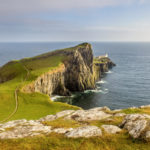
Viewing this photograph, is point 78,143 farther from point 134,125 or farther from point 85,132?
point 134,125

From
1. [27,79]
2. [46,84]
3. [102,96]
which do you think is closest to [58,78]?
[46,84]

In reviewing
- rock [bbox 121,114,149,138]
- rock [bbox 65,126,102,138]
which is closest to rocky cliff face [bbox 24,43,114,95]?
rock [bbox 65,126,102,138]

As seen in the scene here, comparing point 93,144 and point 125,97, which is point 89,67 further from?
point 93,144

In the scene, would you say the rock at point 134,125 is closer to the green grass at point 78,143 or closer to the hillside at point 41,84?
the green grass at point 78,143

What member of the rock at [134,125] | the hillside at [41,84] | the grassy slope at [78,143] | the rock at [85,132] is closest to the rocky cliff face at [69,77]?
the hillside at [41,84]

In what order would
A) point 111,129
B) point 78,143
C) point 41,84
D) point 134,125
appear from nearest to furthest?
1. point 78,143
2. point 134,125
3. point 111,129
4. point 41,84

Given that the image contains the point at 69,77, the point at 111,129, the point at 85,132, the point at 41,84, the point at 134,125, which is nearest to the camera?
the point at 85,132

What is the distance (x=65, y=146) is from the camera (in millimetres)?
14523

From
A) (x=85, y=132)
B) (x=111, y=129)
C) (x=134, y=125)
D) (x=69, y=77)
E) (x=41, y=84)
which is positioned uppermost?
(x=134, y=125)

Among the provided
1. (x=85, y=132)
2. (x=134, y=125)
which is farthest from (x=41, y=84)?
(x=134, y=125)

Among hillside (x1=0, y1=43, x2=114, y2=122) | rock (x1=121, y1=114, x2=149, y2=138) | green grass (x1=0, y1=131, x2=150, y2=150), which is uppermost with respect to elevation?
rock (x1=121, y1=114, x2=149, y2=138)

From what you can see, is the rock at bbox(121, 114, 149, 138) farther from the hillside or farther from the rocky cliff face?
the rocky cliff face

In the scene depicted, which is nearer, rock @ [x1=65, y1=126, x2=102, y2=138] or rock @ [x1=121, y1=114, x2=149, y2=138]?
rock @ [x1=121, y1=114, x2=149, y2=138]

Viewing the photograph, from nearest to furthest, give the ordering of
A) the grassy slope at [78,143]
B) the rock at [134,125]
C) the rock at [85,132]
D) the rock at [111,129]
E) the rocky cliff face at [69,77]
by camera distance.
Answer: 1. the grassy slope at [78,143]
2. the rock at [134,125]
3. the rock at [85,132]
4. the rock at [111,129]
5. the rocky cliff face at [69,77]
